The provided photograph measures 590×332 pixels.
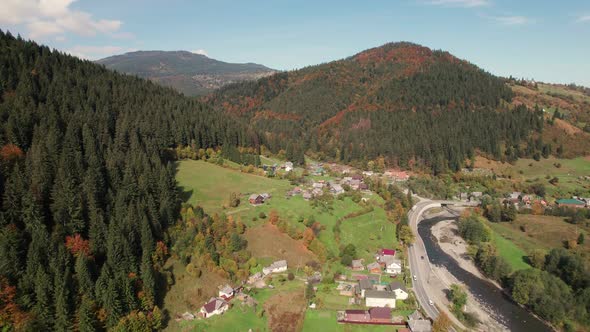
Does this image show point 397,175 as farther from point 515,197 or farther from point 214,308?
point 214,308

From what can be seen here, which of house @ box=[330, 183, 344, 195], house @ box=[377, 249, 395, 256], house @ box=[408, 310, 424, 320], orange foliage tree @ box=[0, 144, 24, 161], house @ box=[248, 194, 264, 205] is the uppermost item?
orange foliage tree @ box=[0, 144, 24, 161]

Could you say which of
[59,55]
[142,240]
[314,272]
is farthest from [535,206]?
[59,55]

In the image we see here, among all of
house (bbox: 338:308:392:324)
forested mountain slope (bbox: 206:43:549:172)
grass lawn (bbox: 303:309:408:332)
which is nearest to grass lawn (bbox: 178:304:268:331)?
grass lawn (bbox: 303:309:408:332)

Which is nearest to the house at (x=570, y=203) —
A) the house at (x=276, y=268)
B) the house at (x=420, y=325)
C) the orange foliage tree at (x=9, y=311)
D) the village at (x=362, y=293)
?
the village at (x=362, y=293)

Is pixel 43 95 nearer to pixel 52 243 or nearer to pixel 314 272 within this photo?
pixel 52 243

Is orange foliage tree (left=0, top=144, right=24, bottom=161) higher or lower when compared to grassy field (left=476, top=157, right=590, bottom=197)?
higher

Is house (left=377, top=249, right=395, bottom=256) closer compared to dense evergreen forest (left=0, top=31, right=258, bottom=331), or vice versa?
dense evergreen forest (left=0, top=31, right=258, bottom=331)

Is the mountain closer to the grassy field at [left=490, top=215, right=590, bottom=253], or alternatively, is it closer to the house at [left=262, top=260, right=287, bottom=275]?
the grassy field at [left=490, top=215, right=590, bottom=253]
